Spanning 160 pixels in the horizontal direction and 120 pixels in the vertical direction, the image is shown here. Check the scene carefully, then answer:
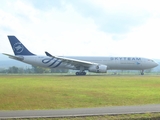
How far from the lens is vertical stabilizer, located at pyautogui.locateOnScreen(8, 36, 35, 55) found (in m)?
55.3

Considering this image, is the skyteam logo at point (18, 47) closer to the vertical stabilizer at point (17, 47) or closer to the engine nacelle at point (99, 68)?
the vertical stabilizer at point (17, 47)

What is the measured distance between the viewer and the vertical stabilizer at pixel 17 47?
181 ft

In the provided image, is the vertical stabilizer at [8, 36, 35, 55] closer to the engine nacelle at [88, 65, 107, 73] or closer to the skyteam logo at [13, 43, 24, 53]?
the skyteam logo at [13, 43, 24, 53]

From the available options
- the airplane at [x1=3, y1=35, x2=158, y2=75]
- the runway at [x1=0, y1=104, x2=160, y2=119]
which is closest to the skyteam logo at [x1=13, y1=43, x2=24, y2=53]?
Answer: the airplane at [x1=3, y1=35, x2=158, y2=75]

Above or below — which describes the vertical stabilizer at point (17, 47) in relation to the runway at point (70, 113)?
above

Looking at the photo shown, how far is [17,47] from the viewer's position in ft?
181

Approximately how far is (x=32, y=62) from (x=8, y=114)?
144 feet

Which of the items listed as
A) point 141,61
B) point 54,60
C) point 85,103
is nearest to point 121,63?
point 141,61

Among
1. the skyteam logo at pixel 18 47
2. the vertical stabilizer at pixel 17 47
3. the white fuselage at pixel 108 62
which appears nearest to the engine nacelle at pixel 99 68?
the white fuselage at pixel 108 62

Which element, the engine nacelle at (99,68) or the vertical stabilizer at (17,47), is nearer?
the engine nacelle at (99,68)

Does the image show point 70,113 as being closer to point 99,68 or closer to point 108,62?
point 99,68

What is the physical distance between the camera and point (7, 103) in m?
15.7

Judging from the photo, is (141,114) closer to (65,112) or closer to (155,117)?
(155,117)

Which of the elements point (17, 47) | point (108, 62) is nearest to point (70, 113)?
point (108, 62)
